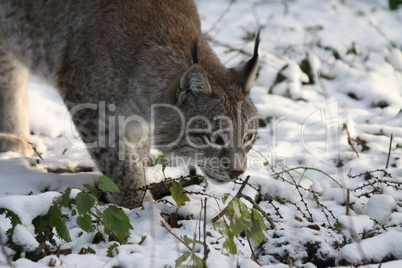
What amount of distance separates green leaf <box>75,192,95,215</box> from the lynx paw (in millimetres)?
1859

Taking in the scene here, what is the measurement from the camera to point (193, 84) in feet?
9.40

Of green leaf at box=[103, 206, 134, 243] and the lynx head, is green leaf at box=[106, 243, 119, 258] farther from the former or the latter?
the lynx head

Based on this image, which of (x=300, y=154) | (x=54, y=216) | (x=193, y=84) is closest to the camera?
(x=54, y=216)

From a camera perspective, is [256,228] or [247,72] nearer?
[256,228]

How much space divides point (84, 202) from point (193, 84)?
1.12 m

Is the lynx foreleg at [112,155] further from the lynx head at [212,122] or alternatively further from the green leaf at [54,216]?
the green leaf at [54,216]

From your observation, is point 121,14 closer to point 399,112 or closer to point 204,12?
point 399,112

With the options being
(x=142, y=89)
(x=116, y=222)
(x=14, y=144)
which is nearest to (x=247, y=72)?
(x=142, y=89)

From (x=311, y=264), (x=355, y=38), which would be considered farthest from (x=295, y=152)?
(x=355, y=38)

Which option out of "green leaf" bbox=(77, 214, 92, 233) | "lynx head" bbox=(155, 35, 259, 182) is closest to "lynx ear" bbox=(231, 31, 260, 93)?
"lynx head" bbox=(155, 35, 259, 182)

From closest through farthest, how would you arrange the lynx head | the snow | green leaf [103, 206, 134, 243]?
green leaf [103, 206, 134, 243], the snow, the lynx head

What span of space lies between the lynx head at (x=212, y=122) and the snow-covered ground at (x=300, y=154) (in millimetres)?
247

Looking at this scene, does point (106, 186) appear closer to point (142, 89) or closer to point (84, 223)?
point (84, 223)

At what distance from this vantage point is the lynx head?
9.47ft
